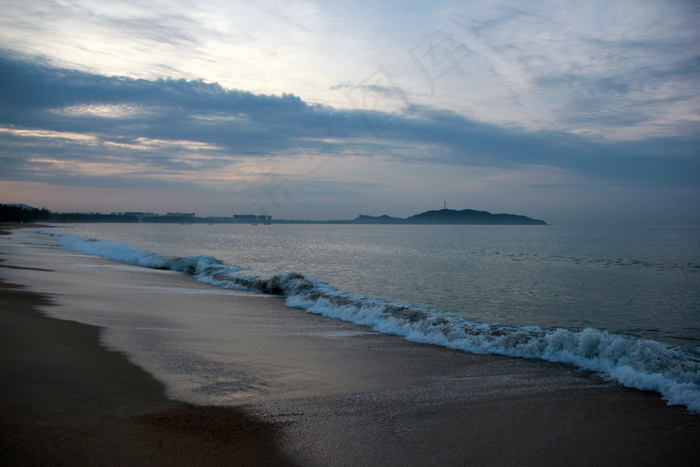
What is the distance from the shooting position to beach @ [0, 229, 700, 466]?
4.50 m

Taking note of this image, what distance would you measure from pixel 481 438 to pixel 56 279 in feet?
62.1

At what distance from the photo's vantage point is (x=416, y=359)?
851 centimetres

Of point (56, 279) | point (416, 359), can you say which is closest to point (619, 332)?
point (416, 359)

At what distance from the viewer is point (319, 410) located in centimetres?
566

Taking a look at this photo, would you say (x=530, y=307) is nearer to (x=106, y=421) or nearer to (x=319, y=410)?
(x=319, y=410)

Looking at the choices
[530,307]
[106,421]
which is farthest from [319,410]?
[530,307]

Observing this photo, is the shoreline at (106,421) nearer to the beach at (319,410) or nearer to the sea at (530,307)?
the beach at (319,410)

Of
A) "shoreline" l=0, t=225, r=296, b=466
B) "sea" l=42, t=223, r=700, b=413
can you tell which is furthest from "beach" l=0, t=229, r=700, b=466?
"sea" l=42, t=223, r=700, b=413

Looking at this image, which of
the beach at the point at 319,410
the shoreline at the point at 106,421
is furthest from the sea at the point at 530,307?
the shoreline at the point at 106,421

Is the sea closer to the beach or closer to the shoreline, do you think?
the beach

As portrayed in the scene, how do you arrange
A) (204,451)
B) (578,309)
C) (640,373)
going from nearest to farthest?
1. (204,451)
2. (640,373)
3. (578,309)

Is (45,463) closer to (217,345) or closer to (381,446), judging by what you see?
(381,446)

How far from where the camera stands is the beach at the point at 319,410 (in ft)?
14.8

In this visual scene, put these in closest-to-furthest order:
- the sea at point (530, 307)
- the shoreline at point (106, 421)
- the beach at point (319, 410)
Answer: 1. the shoreline at point (106, 421)
2. the beach at point (319, 410)
3. the sea at point (530, 307)
